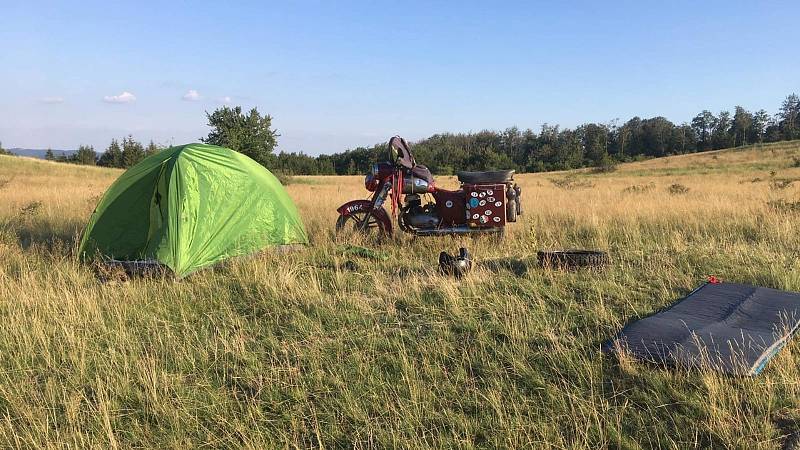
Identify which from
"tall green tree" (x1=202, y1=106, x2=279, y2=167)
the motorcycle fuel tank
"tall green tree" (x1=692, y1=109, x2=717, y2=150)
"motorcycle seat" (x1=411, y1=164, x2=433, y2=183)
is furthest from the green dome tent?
"tall green tree" (x1=692, y1=109, x2=717, y2=150)

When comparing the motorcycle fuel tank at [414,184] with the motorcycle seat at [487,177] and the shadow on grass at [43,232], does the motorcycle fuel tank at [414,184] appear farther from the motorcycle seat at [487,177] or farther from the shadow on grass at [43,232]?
the shadow on grass at [43,232]

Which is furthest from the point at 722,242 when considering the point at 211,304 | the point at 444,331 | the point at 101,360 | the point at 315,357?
the point at 101,360

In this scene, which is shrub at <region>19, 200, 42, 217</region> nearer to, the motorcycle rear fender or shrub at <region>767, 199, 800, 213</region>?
the motorcycle rear fender

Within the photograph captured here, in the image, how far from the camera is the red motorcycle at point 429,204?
7.18m

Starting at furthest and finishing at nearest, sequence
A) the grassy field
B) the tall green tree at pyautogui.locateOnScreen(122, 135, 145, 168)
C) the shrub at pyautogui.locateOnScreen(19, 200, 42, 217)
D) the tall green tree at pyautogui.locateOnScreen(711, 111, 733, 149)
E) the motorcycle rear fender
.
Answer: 1. the tall green tree at pyautogui.locateOnScreen(711, 111, 733, 149)
2. the tall green tree at pyautogui.locateOnScreen(122, 135, 145, 168)
3. the shrub at pyautogui.locateOnScreen(19, 200, 42, 217)
4. the motorcycle rear fender
5. the grassy field

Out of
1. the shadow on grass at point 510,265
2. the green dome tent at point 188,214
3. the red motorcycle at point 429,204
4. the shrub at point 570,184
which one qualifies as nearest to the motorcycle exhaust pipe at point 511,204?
the red motorcycle at point 429,204

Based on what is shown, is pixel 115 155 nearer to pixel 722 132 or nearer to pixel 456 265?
pixel 456 265

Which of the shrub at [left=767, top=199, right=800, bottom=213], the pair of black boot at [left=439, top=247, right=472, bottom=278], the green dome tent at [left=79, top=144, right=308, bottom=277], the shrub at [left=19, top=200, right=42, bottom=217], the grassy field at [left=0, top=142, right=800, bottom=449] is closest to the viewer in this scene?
the grassy field at [left=0, top=142, right=800, bottom=449]

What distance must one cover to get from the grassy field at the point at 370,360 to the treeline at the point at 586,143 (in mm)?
55807

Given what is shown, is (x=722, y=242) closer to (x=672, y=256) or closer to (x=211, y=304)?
(x=672, y=256)

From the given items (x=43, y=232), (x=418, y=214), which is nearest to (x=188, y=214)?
(x=418, y=214)

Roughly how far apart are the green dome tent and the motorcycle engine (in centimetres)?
171

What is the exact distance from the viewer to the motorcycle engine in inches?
286

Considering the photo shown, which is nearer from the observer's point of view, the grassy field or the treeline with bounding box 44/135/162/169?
the grassy field
